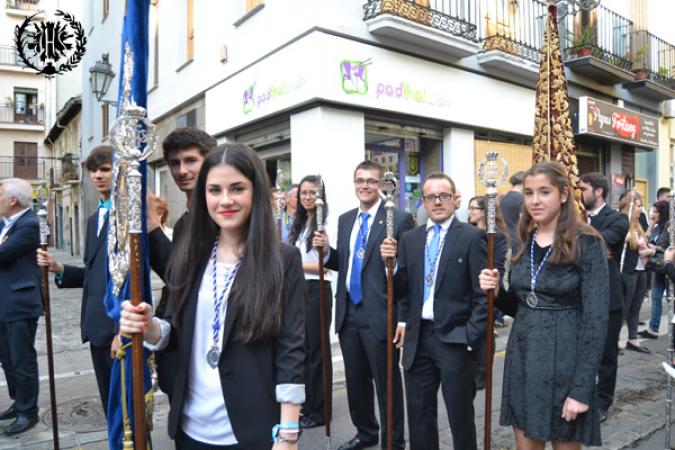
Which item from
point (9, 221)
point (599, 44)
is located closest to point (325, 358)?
point (9, 221)

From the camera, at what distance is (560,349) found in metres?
2.66

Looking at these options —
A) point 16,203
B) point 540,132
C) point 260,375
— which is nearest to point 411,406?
point 260,375

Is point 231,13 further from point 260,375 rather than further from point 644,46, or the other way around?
point 644,46

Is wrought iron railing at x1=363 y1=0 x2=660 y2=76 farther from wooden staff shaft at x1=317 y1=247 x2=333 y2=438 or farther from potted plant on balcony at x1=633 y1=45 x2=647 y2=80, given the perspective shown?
wooden staff shaft at x1=317 y1=247 x2=333 y2=438

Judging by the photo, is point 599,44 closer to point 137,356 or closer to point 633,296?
point 633,296

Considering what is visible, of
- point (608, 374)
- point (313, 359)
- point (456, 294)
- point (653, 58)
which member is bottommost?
point (608, 374)

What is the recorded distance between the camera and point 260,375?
1880mm

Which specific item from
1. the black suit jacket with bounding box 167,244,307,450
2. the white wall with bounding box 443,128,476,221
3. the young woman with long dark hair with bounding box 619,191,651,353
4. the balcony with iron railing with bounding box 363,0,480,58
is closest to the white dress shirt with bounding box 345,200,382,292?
the black suit jacket with bounding box 167,244,307,450

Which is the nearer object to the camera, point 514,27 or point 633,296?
Result: point 633,296

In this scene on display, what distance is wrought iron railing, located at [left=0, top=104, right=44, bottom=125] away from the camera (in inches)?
1398

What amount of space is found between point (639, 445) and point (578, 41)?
10.6 meters

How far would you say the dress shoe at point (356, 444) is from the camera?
3877mm

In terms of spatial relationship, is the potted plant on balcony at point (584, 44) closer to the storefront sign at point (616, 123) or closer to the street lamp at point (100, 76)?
the storefront sign at point (616, 123)

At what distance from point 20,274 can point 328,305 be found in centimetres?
281
